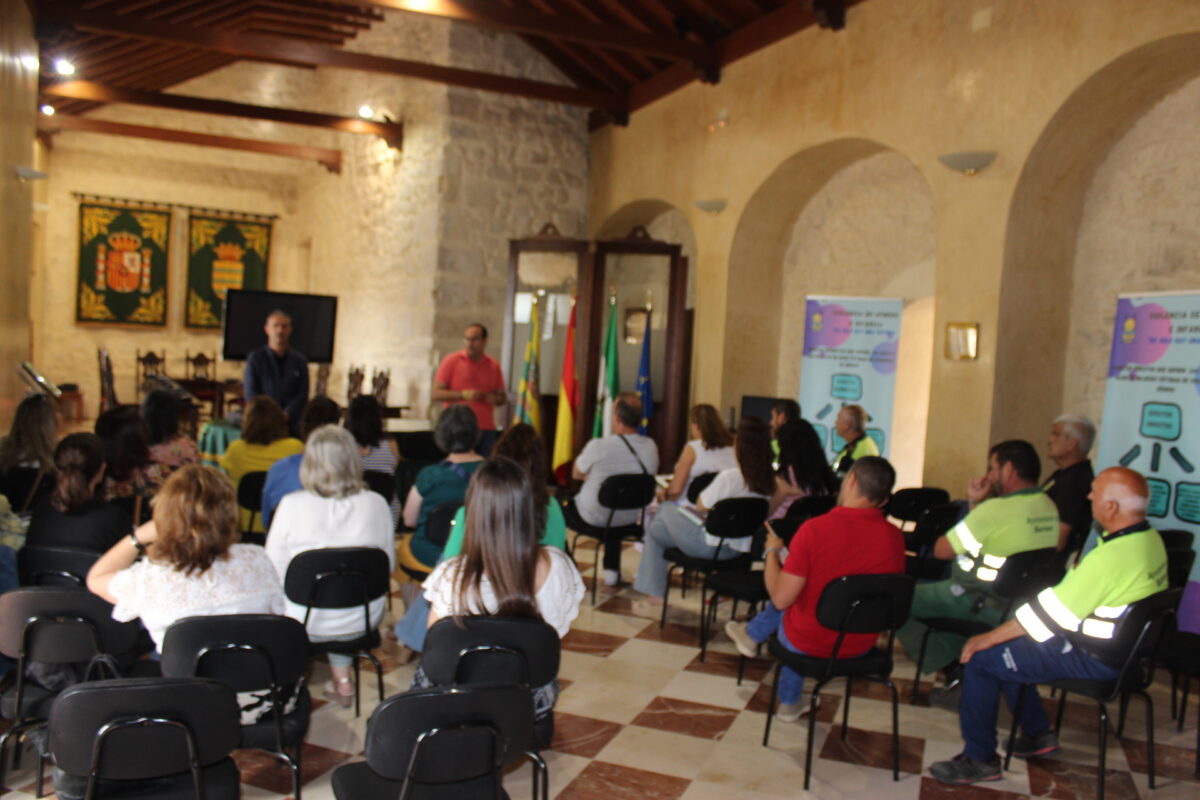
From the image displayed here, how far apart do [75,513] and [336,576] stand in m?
0.88

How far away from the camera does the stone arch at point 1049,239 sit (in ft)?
17.7

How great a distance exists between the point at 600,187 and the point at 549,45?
1508mm

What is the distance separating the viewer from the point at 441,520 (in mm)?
3816

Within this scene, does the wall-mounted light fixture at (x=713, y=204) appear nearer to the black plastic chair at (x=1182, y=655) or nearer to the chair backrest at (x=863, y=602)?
the black plastic chair at (x=1182, y=655)

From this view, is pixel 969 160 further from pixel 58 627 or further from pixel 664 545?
pixel 58 627

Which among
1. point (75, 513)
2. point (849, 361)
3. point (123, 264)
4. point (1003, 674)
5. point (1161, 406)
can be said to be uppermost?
point (123, 264)

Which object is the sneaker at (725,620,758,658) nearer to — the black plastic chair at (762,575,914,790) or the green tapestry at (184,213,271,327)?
the black plastic chair at (762,575,914,790)

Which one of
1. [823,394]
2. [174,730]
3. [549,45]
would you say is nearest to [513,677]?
[174,730]

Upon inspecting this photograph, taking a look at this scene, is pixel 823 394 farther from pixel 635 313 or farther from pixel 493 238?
pixel 493 238

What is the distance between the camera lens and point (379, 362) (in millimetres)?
11359

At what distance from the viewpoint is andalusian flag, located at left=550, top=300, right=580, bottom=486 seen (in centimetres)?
847

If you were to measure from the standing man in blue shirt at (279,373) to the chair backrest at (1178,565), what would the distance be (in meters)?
4.76

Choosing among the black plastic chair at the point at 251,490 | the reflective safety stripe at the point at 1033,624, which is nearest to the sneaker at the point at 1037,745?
the reflective safety stripe at the point at 1033,624

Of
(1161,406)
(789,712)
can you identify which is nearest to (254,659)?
(789,712)
